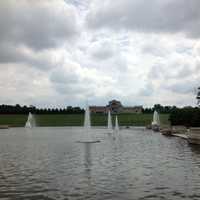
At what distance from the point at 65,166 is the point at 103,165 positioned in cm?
316

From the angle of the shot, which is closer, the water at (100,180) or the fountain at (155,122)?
the water at (100,180)

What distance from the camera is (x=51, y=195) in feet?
66.7

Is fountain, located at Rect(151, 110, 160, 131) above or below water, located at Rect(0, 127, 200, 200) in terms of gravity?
above

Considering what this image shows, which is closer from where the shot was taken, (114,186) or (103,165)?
(114,186)

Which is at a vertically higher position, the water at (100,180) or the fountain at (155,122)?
the fountain at (155,122)

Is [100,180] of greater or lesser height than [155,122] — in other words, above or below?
below

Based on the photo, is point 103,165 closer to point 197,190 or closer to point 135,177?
point 135,177

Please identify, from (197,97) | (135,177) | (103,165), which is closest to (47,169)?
(103,165)

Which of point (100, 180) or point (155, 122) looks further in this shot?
point (155, 122)

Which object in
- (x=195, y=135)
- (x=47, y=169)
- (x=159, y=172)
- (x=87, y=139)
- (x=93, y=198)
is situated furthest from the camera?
(x=87, y=139)

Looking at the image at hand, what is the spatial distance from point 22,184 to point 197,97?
94.4 m

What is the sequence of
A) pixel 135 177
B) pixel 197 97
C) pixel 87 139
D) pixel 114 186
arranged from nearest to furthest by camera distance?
pixel 114 186 < pixel 135 177 < pixel 87 139 < pixel 197 97

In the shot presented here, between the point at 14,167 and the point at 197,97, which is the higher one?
the point at 197,97

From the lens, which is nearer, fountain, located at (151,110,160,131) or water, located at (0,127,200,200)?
water, located at (0,127,200,200)
